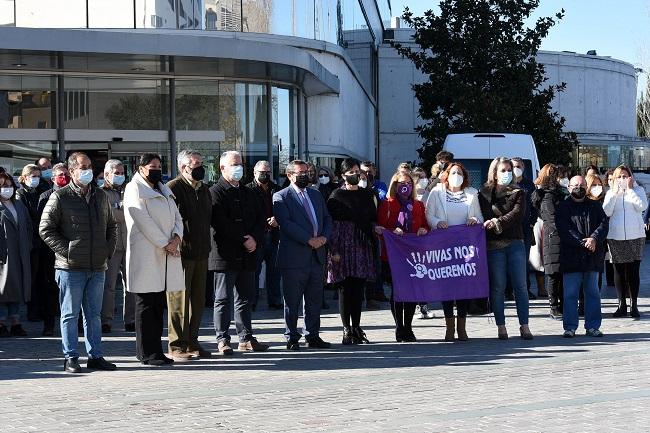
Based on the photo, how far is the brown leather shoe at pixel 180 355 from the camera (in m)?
12.1

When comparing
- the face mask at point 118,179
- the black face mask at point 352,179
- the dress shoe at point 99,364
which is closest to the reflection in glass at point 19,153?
the face mask at point 118,179

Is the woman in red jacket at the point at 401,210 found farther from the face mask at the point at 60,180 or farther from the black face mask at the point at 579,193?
the face mask at the point at 60,180

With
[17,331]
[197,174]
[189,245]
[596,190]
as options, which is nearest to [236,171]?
[197,174]

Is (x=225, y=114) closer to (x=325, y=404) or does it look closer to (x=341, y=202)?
(x=341, y=202)

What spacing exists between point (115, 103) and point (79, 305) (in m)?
12.1

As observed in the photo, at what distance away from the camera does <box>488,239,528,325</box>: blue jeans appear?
13469 mm

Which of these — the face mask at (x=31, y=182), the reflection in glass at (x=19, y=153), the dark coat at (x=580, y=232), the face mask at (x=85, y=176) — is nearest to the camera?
the face mask at (x=85, y=176)

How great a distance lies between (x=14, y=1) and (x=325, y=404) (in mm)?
16427

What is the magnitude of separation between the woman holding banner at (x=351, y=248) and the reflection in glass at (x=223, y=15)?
12.9m

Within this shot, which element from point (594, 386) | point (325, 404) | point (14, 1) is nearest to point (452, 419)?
point (325, 404)

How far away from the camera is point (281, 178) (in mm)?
24766

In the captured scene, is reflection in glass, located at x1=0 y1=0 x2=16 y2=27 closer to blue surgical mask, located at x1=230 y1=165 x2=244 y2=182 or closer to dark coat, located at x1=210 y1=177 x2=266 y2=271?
dark coat, located at x1=210 y1=177 x2=266 y2=271

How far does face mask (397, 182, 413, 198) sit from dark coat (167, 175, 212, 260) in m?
2.71

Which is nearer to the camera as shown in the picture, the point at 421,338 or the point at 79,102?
the point at 421,338
